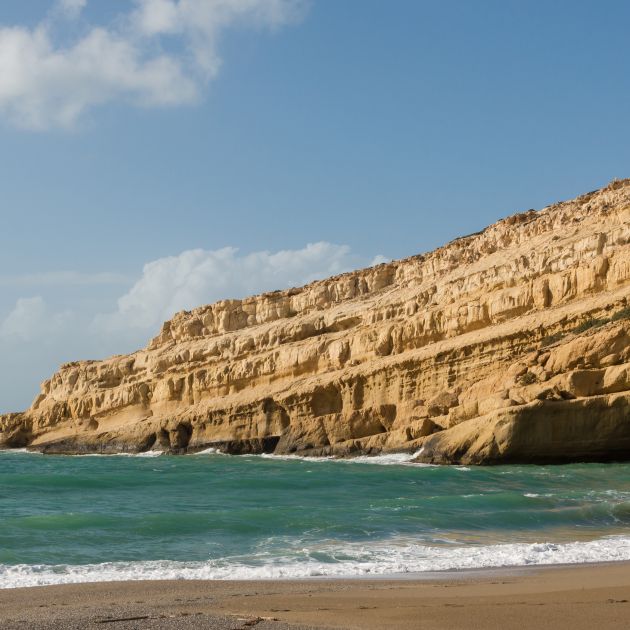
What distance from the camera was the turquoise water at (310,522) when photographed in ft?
44.7

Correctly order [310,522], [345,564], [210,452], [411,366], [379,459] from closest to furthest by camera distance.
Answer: [345,564] → [310,522] → [379,459] → [411,366] → [210,452]

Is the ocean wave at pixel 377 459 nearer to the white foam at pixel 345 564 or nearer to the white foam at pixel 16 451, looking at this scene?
the white foam at pixel 345 564

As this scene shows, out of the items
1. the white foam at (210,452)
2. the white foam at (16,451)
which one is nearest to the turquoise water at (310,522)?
the white foam at (210,452)

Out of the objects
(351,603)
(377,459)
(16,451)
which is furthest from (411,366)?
(16,451)

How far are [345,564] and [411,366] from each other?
25.3m

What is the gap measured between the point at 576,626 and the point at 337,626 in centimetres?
232

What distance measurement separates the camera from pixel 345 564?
527 inches

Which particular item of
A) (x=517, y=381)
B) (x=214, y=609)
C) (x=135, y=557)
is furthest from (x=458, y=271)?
(x=214, y=609)

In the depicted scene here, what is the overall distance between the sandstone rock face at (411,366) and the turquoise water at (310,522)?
90.8 inches

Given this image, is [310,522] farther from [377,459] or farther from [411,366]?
[411,366]

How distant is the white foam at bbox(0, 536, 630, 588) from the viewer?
41.4ft

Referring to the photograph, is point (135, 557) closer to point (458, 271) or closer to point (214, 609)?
point (214, 609)

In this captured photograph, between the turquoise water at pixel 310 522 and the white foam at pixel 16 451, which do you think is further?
the white foam at pixel 16 451

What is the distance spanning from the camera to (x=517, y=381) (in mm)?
31203
